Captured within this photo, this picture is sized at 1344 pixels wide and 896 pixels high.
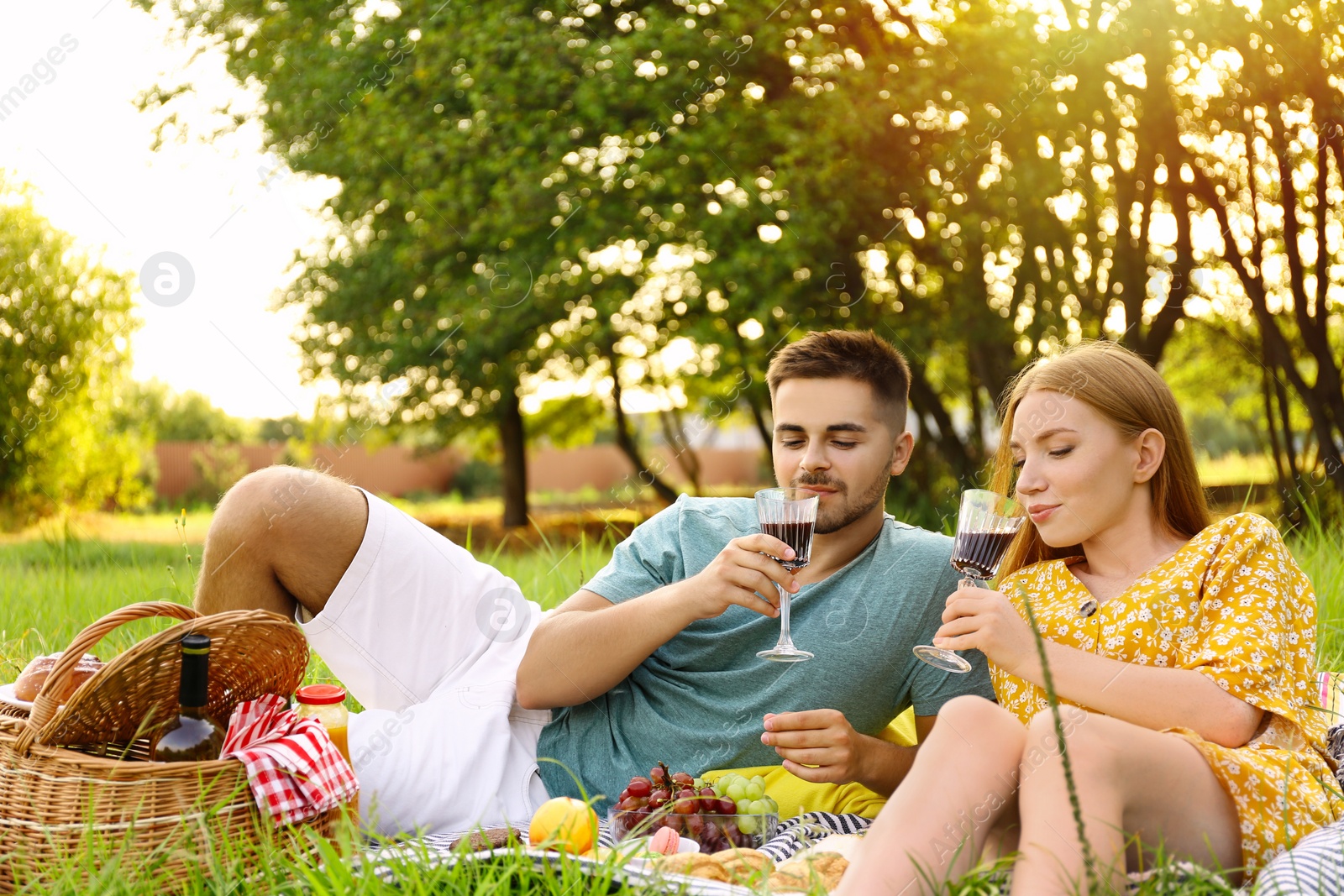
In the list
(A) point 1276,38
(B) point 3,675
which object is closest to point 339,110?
(B) point 3,675

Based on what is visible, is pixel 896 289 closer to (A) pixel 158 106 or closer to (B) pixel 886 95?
(B) pixel 886 95

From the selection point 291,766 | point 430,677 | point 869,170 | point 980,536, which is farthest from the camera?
point 869,170

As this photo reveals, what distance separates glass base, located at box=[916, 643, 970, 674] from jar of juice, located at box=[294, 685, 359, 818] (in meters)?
1.37

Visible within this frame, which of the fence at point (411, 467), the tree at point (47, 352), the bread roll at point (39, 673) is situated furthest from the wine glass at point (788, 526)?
the fence at point (411, 467)

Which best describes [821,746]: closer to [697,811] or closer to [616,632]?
[697,811]

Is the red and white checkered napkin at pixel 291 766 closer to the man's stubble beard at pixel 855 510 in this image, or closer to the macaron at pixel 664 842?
the macaron at pixel 664 842

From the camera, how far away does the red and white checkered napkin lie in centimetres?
237

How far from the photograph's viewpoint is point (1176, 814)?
83.5 inches

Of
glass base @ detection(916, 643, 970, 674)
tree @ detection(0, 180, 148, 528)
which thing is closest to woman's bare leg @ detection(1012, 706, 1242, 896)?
glass base @ detection(916, 643, 970, 674)

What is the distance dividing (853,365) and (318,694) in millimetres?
1634

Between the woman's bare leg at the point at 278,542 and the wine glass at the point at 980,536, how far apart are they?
161 centimetres

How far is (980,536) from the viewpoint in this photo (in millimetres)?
2510

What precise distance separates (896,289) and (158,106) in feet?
27.6

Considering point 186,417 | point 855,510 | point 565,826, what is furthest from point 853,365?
point 186,417
